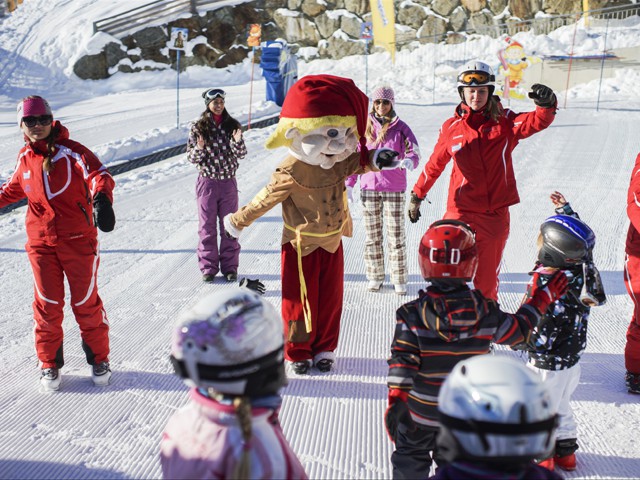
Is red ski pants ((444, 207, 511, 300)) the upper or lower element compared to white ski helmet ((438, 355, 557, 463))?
lower

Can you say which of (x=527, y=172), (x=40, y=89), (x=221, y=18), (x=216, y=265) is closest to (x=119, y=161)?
(x=216, y=265)

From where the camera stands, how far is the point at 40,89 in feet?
71.3

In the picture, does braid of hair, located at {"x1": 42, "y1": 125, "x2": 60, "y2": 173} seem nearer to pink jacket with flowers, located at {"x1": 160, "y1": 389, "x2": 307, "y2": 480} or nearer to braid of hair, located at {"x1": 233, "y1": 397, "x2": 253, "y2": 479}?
pink jacket with flowers, located at {"x1": 160, "y1": 389, "x2": 307, "y2": 480}

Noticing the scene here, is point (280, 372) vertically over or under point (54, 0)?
under

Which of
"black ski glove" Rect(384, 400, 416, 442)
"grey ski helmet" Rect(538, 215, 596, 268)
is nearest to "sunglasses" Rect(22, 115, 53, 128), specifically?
"black ski glove" Rect(384, 400, 416, 442)

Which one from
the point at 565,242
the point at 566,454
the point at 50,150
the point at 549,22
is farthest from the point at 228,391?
the point at 549,22

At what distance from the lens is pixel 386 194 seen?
5402mm

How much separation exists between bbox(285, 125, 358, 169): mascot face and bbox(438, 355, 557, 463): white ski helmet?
8.12 feet

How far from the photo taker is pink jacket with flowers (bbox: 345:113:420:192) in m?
5.24

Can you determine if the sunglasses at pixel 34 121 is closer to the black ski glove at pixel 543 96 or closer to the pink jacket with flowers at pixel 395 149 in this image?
the pink jacket with flowers at pixel 395 149

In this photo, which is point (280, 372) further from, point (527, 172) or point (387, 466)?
point (527, 172)

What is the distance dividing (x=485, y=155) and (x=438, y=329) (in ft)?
6.70

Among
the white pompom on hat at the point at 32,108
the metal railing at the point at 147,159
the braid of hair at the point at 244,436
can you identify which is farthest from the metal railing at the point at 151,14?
the braid of hair at the point at 244,436

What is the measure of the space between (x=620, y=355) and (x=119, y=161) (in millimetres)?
8374
